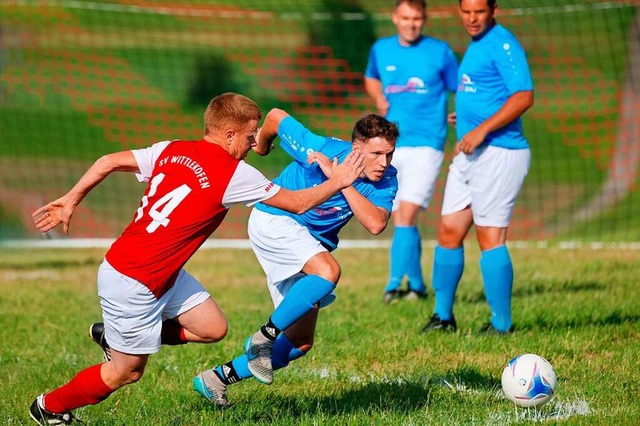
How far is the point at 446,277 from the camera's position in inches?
328

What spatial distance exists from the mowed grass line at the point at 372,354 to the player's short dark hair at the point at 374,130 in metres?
1.46

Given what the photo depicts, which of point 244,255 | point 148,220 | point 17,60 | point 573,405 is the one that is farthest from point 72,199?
point 17,60

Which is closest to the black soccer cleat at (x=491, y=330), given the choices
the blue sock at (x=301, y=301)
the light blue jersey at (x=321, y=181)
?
the light blue jersey at (x=321, y=181)

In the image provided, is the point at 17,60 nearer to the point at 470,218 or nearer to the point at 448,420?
the point at 470,218

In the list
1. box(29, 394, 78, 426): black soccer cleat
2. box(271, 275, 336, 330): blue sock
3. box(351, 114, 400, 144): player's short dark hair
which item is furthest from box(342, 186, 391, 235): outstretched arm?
box(29, 394, 78, 426): black soccer cleat

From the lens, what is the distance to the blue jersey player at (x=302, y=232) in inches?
232

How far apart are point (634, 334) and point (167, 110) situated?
15.6 m

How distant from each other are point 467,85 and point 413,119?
1725mm

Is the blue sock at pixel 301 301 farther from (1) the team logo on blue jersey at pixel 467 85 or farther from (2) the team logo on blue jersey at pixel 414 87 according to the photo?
(2) the team logo on blue jersey at pixel 414 87

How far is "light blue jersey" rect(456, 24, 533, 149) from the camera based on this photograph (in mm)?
→ 7902

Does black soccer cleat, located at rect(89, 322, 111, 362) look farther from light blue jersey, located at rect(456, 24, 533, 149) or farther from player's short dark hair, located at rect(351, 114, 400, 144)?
light blue jersey, located at rect(456, 24, 533, 149)

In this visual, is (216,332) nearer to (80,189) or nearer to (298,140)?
(80,189)

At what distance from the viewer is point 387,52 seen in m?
10.1

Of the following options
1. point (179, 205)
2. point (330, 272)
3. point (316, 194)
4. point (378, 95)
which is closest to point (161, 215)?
point (179, 205)
